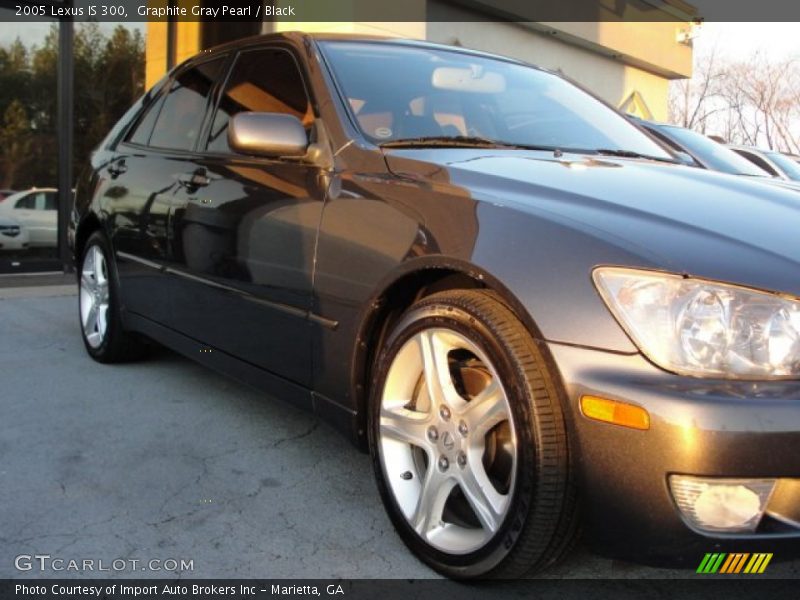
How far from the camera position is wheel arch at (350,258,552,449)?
84.1 inches

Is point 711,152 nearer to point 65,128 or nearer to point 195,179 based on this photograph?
point 195,179

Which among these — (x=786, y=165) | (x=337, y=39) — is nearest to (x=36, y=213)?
(x=337, y=39)

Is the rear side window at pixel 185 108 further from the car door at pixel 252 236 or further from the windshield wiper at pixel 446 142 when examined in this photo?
the windshield wiper at pixel 446 142

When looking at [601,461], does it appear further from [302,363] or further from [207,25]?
[207,25]

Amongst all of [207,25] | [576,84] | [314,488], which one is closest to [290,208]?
→ [314,488]

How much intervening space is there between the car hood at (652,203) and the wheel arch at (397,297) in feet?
0.70

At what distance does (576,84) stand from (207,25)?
6.43m

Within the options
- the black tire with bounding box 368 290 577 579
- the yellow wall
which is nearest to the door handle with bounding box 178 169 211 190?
the black tire with bounding box 368 290 577 579

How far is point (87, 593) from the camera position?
2188 millimetres

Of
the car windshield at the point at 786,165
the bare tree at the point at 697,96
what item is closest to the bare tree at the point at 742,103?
the bare tree at the point at 697,96

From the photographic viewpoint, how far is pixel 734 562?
1.83m

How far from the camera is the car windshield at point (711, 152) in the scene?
4949 mm

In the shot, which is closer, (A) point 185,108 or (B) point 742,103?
(A) point 185,108

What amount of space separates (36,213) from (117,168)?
4.33m
